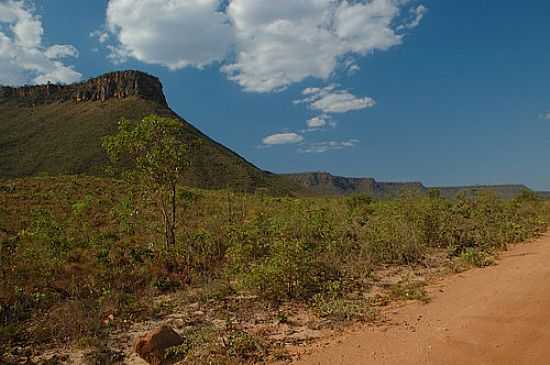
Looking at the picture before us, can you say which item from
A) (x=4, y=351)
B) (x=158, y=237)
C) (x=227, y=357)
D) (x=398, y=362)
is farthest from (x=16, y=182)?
(x=398, y=362)

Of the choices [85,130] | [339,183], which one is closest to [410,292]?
[85,130]

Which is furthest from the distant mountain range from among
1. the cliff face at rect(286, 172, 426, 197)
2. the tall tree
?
the cliff face at rect(286, 172, 426, 197)

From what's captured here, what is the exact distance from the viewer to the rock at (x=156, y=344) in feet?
16.2

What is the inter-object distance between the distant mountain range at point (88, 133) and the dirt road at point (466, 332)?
9545 millimetres

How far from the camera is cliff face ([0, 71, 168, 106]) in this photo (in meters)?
81.0

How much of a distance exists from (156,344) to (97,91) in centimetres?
8971

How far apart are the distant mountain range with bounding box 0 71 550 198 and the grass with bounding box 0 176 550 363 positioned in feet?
15.0

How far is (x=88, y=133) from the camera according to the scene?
2304 inches

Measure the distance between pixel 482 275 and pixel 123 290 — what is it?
25.4ft

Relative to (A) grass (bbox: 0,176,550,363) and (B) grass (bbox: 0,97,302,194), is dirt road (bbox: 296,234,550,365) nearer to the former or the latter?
(A) grass (bbox: 0,176,550,363)

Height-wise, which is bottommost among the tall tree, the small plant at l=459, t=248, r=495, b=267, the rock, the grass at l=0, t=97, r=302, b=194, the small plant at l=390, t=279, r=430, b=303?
the rock

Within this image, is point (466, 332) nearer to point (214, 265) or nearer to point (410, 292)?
point (410, 292)

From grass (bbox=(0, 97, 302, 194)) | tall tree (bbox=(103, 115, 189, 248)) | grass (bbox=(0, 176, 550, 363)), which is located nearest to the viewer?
grass (bbox=(0, 176, 550, 363))

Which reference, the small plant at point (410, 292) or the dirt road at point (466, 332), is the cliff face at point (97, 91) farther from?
the dirt road at point (466, 332)
